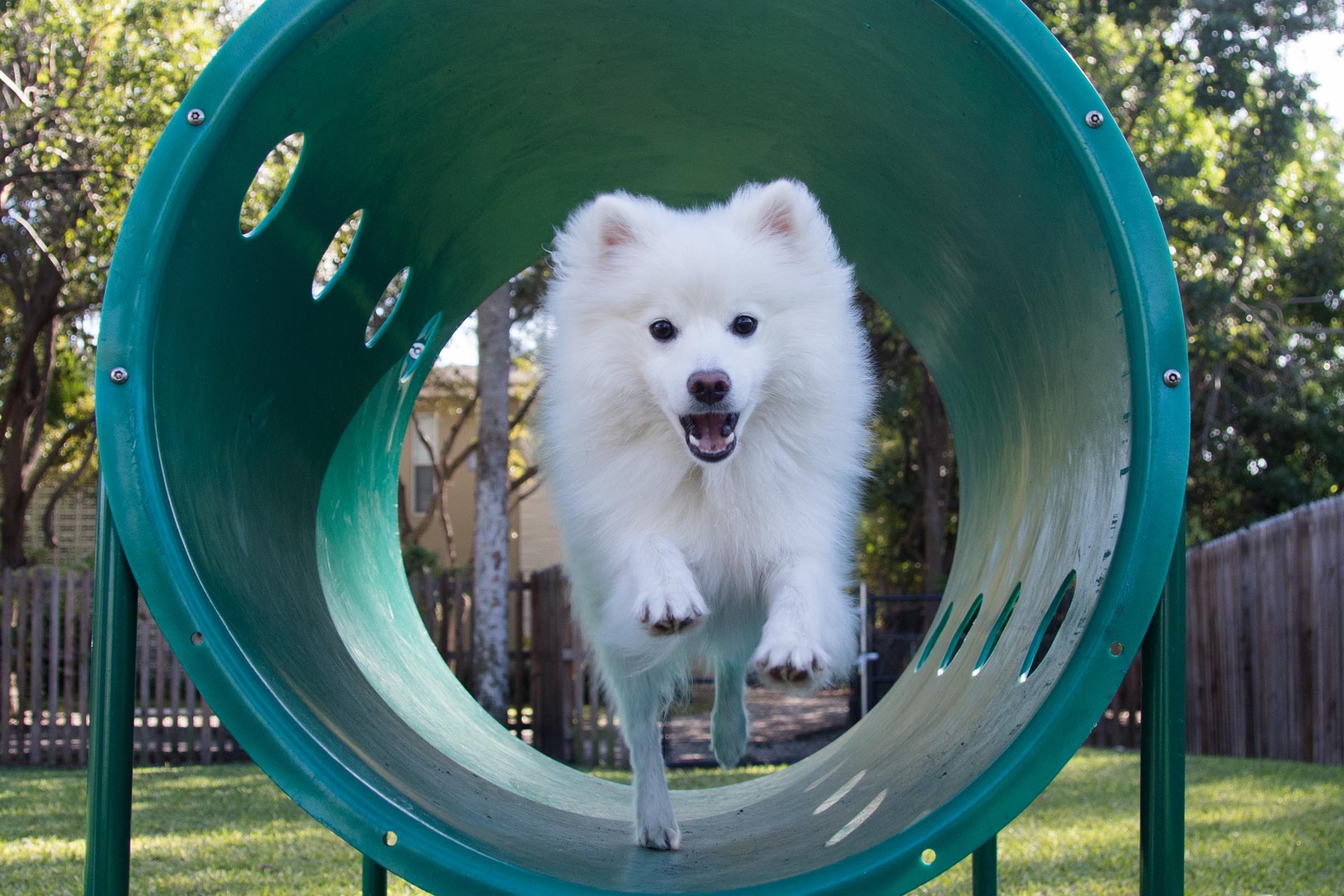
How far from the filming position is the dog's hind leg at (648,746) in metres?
3.46

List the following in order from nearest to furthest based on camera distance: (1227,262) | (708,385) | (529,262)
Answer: (708,385) < (529,262) < (1227,262)

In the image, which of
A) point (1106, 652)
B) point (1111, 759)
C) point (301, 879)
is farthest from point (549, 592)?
point (1106, 652)

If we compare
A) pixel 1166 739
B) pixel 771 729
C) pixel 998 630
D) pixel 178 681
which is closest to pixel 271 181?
pixel 178 681

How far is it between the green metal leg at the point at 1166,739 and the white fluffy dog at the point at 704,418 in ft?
2.41

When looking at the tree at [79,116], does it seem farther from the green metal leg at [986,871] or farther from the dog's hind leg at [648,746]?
the green metal leg at [986,871]

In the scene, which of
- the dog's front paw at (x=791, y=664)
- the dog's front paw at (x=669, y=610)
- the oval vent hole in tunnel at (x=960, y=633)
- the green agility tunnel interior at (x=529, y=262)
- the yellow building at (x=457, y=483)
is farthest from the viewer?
the yellow building at (x=457, y=483)

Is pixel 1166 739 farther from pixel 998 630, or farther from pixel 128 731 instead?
pixel 128 731

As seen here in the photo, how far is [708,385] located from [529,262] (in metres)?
2.36

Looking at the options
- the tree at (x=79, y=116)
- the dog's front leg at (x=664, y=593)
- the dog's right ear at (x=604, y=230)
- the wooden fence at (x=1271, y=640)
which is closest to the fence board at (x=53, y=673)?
the tree at (x=79, y=116)

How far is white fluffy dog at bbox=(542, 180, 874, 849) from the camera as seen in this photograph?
10.3 feet

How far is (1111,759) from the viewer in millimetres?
10414

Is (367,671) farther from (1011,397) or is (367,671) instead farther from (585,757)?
(585,757)

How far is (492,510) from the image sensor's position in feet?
35.6

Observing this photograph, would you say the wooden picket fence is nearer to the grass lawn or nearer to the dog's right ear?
the grass lawn
